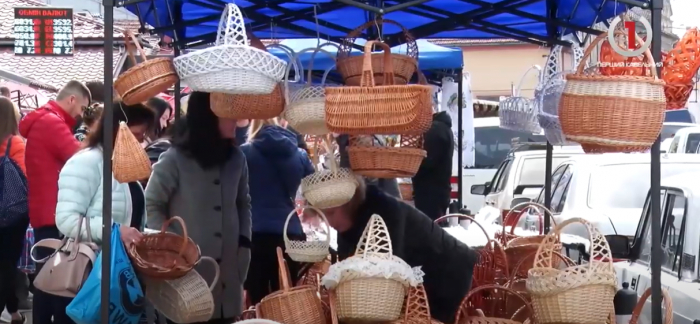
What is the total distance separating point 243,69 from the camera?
4.07 metres

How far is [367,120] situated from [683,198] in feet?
6.79

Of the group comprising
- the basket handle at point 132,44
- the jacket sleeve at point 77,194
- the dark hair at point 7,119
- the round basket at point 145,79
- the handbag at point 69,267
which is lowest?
the handbag at point 69,267

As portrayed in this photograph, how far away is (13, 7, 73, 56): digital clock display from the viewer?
1819 cm

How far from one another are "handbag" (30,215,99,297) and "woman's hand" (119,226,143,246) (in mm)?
279

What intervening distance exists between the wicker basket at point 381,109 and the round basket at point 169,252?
3.86ft

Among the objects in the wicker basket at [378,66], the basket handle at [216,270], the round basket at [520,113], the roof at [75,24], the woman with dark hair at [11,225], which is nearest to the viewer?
the wicker basket at [378,66]

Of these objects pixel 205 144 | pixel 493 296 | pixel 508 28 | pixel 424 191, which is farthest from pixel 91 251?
pixel 424 191

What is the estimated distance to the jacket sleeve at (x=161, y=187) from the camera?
5.29 meters

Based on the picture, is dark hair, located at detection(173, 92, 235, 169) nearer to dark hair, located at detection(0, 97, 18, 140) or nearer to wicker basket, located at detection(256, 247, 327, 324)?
wicker basket, located at detection(256, 247, 327, 324)

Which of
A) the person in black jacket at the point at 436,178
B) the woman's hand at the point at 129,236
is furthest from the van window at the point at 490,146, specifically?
the woman's hand at the point at 129,236

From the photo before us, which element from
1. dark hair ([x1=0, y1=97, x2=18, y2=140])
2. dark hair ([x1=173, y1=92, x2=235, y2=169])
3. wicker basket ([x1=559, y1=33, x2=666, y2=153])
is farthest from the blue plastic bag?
dark hair ([x1=0, y1=97, x2=18, y2=140])

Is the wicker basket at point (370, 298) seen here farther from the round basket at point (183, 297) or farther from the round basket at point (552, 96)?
the round basket at point (552, 96)

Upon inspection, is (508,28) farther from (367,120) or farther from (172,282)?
(172,282)

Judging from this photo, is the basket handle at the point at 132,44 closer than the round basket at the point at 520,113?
Yes
